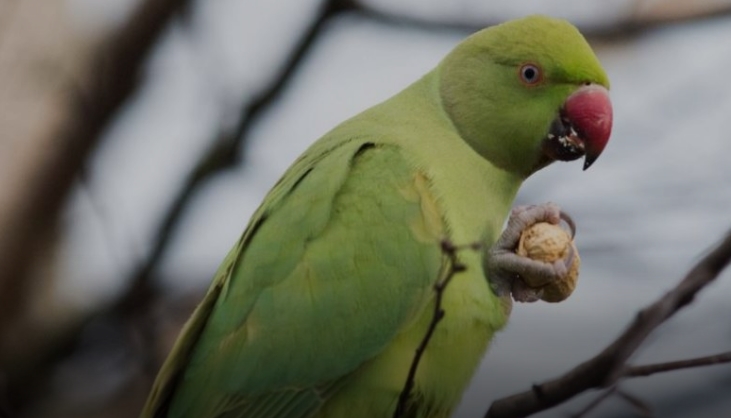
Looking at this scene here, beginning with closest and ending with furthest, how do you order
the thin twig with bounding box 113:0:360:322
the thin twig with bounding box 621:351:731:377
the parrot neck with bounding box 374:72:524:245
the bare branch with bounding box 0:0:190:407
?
1. the thin twig with bounding box 621:351:731:377
2. the parrot neck with bounding box 374:72:524:245
3. the bare branch with bounding box 0:0:190:407
4. the thin twig with bounding box 113:0:360:322

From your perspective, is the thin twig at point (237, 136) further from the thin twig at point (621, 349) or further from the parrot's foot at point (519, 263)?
the thin twig at point (621, 349)

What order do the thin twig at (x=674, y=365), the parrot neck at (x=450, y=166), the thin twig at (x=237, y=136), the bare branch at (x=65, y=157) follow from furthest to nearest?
the thin twig at (x=237, y=136) < the bare branch at (x=65, y=157) < the parrot neck at (x=450, y=166) < the thin twig at (x=674, y=365)

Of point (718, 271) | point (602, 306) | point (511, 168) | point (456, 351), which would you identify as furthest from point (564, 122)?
point (602, 306)

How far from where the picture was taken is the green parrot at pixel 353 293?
2.85 m

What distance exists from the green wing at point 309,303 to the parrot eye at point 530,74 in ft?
1.65

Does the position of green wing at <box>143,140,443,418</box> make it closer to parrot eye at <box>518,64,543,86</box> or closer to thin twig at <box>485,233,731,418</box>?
parrot eye at <box>518,64,543,86</box>

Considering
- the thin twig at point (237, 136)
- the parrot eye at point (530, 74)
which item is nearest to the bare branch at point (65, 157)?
the thin twig at point (237, 136)

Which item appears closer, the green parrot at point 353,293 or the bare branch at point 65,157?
the green parrot at point 353,293

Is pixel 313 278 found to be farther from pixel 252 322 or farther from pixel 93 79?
pixel 93 79

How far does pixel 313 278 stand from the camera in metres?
2.92

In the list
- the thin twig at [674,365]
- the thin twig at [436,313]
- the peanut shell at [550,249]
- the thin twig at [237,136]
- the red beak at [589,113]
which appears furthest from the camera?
the thin twig at [237,136]

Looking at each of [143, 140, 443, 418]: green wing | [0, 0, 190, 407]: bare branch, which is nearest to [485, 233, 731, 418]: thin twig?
[143, 140, 443, 418]: green wing

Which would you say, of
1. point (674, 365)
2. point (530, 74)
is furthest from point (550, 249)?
point (674, 365)

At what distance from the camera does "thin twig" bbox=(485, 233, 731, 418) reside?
78.2 inches
